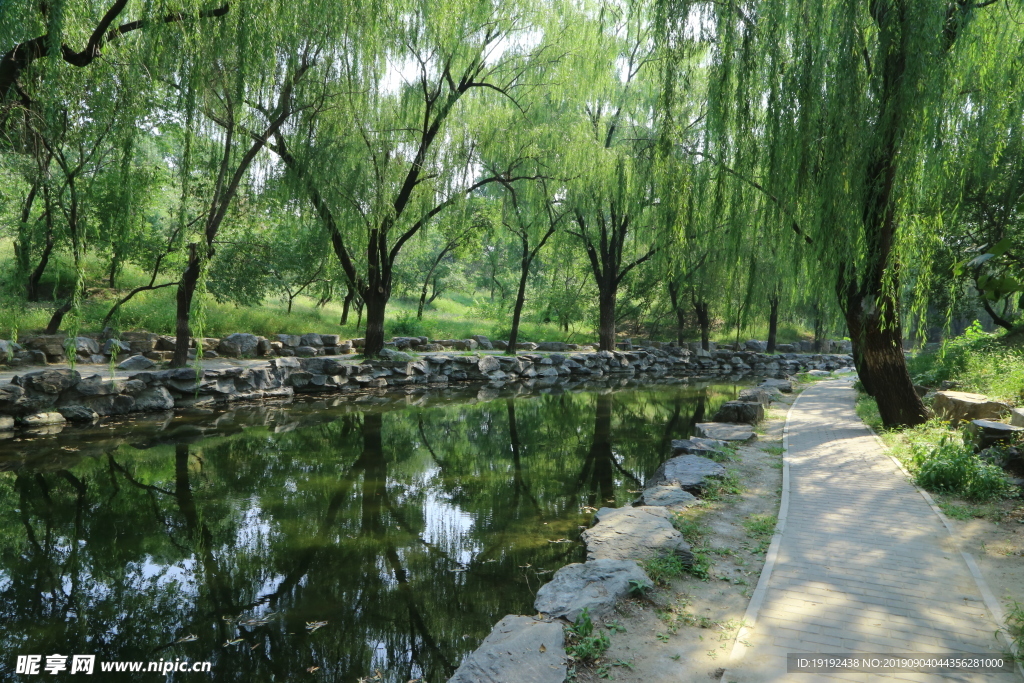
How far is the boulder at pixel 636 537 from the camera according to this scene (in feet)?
13.7

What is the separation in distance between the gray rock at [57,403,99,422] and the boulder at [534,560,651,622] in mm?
8505

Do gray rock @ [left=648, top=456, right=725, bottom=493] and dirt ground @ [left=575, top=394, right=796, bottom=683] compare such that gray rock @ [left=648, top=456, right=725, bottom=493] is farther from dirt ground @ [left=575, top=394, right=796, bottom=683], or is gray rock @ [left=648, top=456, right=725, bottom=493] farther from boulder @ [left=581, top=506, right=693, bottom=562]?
boulder @ [left=581, top=506, right=693, bottom=562]

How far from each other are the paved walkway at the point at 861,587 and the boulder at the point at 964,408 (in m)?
1.80

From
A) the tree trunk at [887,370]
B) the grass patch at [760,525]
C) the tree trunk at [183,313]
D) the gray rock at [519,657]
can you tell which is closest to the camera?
the gray rock at [519,657]

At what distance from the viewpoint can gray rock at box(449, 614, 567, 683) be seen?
2.73 meters

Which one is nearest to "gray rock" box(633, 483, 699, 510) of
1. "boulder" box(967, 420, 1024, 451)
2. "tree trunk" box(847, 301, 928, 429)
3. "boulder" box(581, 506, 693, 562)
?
"boulder" box(581, 506, 693, 562)

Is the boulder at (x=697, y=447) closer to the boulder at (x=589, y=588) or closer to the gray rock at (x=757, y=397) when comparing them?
the boulder at (x=589, y=588)

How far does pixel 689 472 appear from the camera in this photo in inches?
249

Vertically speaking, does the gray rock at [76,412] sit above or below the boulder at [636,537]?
below

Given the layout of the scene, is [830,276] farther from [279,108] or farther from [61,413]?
[61,413]

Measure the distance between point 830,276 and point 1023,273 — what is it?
6.86 ft

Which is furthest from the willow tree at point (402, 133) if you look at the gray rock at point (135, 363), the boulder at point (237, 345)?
the gray rock at point (135, 363)

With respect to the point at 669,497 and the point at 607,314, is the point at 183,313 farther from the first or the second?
the point at 607,314

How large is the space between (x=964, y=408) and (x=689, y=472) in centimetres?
368
